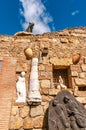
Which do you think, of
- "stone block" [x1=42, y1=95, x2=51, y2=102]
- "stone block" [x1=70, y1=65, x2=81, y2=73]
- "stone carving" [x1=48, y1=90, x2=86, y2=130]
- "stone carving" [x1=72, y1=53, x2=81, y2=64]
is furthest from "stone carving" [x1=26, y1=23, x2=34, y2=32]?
"stone carving" [x1=48, y1=90, x2=86, y2=130]

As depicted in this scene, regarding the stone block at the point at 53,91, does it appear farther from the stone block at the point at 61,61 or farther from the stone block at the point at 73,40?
the stone block at the point at 73,40

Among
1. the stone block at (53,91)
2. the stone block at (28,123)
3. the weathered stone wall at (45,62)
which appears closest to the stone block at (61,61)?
the weathered stone wall at (45,62)

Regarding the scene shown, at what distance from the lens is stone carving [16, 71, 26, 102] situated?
5180 millimetres

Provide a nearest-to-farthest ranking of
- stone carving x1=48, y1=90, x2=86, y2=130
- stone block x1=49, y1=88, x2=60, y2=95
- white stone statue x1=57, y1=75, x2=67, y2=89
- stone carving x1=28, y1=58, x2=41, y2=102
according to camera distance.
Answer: stone carving x1=48, y1=90, x2=86, y2=130 → stone carving x1=28, y1=58, x2=41, y2=102 → stone block x1=49, y1=88, x2=60, y2=95 → white stone statue x1=57, y1=75, x2=67, y2=89

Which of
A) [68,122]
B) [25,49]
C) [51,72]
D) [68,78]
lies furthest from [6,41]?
[68,122]

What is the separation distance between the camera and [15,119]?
4914mm

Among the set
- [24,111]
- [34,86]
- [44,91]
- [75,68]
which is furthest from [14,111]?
[75,68]

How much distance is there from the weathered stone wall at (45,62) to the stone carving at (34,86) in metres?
0.14

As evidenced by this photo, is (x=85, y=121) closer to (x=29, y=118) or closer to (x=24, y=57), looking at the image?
(x=29, y=118)

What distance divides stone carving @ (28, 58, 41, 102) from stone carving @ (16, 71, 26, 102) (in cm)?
18

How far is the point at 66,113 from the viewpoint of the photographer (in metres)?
4.79

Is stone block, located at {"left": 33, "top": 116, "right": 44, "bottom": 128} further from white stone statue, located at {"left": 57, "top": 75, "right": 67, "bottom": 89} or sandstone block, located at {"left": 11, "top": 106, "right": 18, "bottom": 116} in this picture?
white stone statue, located at {"left": 57, "top": 75, "right": 67, "bottom": 89}

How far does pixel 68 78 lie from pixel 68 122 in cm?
163

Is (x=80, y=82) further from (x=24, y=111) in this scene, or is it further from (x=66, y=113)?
(x=24, y=111)
